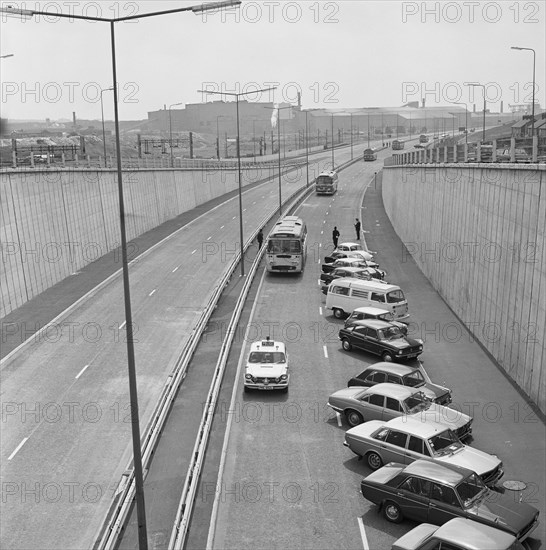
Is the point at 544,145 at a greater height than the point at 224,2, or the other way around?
the point at 224,2

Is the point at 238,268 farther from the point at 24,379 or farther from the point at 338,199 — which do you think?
the point at 338,199

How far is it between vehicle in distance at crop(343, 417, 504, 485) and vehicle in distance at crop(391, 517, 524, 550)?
3.21 m

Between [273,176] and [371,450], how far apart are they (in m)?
96.7

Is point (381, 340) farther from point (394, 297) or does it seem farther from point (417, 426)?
point (417, 426)

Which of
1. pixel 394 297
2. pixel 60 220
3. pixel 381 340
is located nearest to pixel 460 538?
pixel 381 340

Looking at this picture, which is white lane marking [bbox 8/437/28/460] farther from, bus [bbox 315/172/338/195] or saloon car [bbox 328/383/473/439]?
bus [bbox 315/172/338/195]

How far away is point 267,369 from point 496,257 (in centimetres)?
968

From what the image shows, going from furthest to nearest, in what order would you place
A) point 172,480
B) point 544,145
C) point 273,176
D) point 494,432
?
1. point 273,176
2. point 544,145
3. point 494,432
4. point 172,480

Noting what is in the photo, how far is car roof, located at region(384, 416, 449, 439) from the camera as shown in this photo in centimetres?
1956

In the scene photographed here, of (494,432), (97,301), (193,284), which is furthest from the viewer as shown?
(193,284)

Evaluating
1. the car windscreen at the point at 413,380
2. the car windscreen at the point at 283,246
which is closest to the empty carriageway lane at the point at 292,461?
the car windscreen at the point at 413,380

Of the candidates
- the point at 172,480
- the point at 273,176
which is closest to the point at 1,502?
the point at 172,480

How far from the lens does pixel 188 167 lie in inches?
3209

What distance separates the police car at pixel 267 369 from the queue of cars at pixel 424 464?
2.39m
